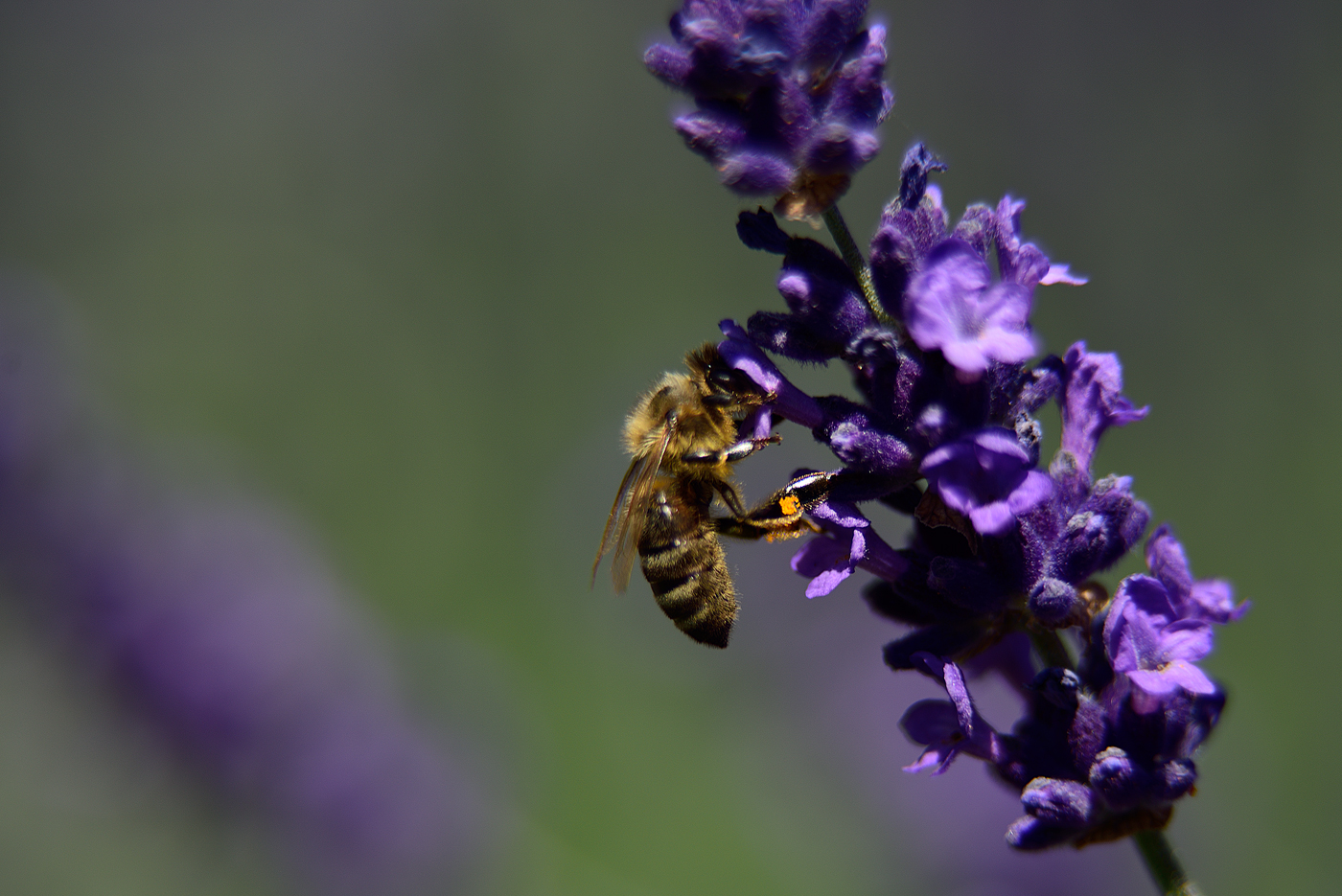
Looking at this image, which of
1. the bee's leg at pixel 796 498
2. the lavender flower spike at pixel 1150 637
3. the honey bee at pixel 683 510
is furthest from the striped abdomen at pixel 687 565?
the lavender flower spike at pixel 1150 637

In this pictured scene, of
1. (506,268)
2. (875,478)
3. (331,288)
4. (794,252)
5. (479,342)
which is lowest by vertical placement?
(875,478)

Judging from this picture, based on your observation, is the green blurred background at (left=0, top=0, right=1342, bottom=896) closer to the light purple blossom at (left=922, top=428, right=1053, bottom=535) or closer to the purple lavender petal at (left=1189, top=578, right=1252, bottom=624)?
the purple lavender petal at (left=1189, top=578, right=1252, bottom=624)

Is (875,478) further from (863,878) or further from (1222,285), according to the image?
(1222,285)

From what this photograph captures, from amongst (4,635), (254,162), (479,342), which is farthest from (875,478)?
(254,162)

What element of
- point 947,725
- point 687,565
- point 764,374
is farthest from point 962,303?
point 687,565

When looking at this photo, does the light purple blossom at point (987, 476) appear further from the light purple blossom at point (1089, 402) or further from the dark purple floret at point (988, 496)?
the light purple blossom at point (1089, 402)

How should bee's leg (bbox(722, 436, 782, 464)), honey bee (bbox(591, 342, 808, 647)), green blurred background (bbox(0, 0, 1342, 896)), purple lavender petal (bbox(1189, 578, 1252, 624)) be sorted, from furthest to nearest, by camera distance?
green blurred background (bbox(0, 0, 1342, 896)) < honey bee (bbox(591, 342, 808, 647)) < bee's leg (bbox(722, 436, 782, 464)) < purple lavender petal (bbox(1189, 578, 1252, 624))

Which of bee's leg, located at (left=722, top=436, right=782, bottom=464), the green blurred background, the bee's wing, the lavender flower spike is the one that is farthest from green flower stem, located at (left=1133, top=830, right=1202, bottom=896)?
the green blurred background
